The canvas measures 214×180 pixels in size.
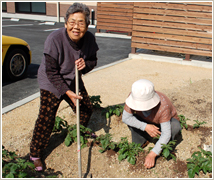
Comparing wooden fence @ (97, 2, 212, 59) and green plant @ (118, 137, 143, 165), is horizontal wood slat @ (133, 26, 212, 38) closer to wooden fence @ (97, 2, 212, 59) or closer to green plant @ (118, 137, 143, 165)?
wooden fence @ (97, 2, 212, 59)

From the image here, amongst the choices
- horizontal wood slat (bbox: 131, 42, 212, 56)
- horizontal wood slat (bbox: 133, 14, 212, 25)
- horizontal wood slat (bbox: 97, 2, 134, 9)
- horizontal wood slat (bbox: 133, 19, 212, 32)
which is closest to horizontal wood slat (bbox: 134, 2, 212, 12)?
horizontal wood slat (bbox: 133, 14, 212, 25)

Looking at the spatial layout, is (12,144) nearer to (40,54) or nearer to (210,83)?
(210,83)

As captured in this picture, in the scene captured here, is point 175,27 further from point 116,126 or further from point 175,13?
point 116,126

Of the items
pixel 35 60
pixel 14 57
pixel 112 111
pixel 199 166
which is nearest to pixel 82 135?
pixel 112 111

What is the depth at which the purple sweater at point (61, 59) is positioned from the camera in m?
2.73

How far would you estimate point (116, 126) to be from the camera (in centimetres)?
415

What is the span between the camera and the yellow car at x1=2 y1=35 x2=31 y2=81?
237 inches

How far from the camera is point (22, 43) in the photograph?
6.34 metres

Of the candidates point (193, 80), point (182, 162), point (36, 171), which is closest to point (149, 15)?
point (193, 80)

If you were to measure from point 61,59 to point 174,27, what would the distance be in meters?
6.26

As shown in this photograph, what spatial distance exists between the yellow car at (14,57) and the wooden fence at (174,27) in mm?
3952

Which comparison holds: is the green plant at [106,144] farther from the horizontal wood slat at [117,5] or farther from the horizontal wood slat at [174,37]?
the horizontal wood slat at [117,5]

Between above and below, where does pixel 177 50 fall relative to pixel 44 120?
above

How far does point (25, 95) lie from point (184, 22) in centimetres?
536
